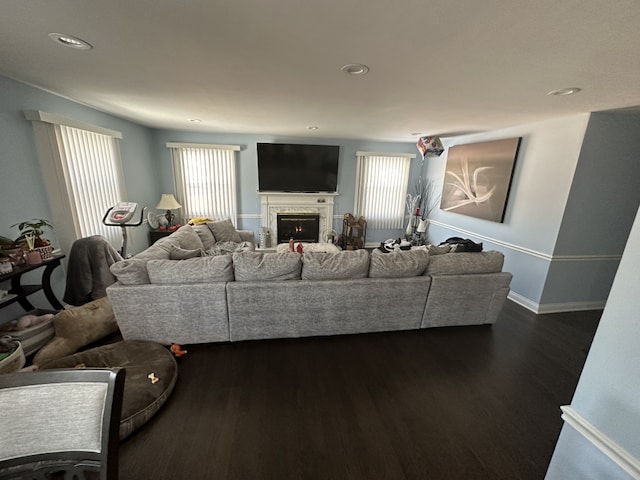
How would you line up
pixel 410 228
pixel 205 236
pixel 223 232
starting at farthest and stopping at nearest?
pixel 410 228 < pixel 223 232 < pixel 205 236

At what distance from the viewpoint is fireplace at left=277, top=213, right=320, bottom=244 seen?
5.66 m

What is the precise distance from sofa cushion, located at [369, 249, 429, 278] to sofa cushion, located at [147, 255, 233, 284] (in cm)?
135

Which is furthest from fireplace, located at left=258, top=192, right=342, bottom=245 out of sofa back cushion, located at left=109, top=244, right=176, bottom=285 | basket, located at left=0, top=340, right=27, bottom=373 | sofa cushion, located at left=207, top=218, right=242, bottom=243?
basket, located at left=0, top=340, right=27, bottom=373

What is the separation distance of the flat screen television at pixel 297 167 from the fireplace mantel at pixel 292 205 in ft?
0.43

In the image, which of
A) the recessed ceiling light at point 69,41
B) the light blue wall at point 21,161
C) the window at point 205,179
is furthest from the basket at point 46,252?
the window at point 205,179

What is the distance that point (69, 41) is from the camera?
1.54 m

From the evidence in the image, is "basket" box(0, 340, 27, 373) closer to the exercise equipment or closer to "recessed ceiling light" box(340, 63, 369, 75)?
the exercise equipment

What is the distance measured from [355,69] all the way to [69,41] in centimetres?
181

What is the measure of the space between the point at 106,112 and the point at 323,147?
11.7ft

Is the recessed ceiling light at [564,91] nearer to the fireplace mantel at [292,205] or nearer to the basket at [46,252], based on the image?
the fireplace mantel at [292,205]

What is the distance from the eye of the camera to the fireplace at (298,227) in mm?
5656

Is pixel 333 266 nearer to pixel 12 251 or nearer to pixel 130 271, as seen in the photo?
pixel 130 271

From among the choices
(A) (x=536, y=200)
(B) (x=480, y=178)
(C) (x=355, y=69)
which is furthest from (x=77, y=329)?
(B) (x=480, y=178)

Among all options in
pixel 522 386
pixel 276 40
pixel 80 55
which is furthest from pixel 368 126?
pixel 522 386
